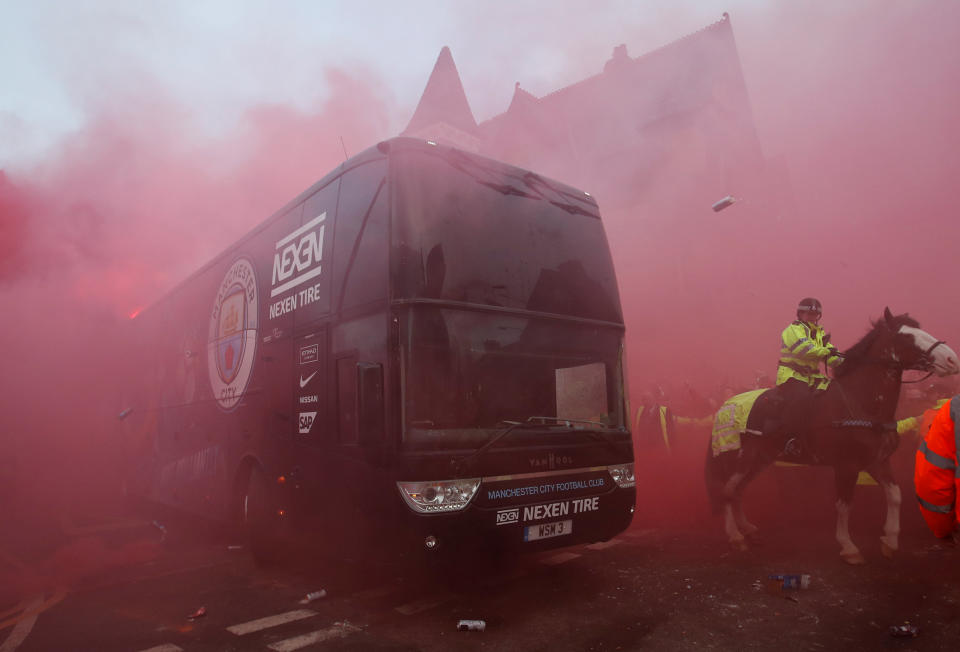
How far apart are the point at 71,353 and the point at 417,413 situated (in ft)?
46.1

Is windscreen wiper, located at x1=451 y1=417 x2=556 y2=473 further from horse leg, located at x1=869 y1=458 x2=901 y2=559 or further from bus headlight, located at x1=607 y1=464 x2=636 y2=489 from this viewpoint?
horse leg, located at x1=869 y1=458 x2=901 y2=559

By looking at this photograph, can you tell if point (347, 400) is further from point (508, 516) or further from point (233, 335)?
point (233, 335)

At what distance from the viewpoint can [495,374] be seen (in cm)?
467

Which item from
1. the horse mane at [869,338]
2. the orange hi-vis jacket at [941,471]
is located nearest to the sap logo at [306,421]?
the orange hi-vis jacket at [941,471]

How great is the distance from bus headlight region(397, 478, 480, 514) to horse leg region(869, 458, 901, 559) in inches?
158

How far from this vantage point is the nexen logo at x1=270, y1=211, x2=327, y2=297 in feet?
18.4

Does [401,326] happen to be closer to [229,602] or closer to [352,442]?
Answer: [352,442]

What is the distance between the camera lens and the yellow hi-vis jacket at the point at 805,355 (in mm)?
6066

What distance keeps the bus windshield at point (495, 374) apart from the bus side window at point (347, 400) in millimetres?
652

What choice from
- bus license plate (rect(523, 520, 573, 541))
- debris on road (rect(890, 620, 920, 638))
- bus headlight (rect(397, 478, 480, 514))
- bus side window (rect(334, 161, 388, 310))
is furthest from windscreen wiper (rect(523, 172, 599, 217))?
debris on road (rect(890, 620, 920, 638))

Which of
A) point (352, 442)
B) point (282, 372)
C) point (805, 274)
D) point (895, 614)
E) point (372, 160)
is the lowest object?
point (895, 614)

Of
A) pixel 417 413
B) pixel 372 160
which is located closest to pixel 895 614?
pixel 417 413

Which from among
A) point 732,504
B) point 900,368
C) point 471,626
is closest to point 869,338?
point 900,368

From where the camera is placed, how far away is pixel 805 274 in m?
23.7
